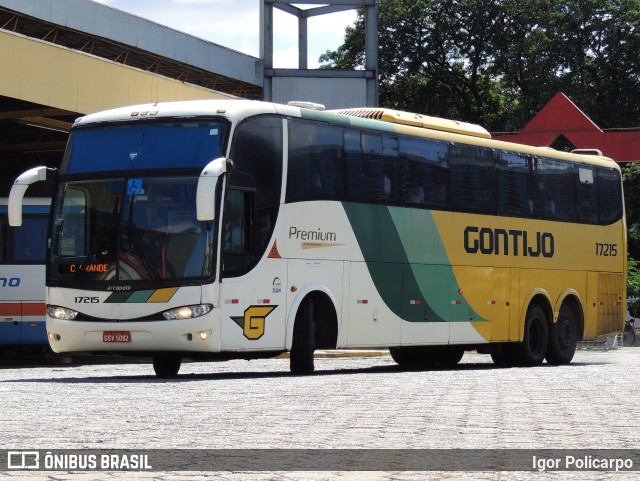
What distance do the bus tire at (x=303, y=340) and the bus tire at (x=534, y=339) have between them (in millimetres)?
6546

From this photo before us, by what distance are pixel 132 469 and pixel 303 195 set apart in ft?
38.1

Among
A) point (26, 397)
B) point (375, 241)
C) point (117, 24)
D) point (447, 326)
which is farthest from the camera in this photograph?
point (117, 24)

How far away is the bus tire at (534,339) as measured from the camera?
985 inches

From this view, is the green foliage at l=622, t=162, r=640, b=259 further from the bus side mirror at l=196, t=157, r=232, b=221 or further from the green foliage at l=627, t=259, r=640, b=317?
the bus side mirror at l=196, t=157, r=232, b=221

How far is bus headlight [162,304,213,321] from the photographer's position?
58.2 feet

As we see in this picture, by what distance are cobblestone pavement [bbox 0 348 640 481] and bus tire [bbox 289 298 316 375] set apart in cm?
114

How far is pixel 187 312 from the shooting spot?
58.3ft

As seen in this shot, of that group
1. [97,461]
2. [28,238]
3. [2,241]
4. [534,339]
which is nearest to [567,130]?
[534,339]

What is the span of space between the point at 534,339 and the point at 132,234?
380 inches

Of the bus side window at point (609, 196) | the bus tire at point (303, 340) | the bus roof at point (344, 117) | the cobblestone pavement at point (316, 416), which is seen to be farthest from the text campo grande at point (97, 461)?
the bus side window at point (609, 196)

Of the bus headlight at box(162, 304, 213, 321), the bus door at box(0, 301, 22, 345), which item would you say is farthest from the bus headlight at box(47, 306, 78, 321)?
the bus door at box(0, 301, 22, 345)

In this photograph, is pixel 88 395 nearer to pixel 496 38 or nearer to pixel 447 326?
pixel 447 326

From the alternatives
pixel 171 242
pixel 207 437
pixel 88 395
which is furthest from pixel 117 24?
pixel 207 437

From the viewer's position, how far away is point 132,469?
8.01 m
